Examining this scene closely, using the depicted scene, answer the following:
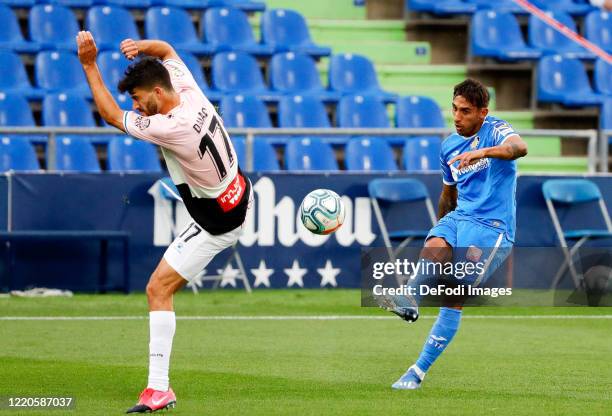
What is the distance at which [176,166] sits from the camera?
7727mm

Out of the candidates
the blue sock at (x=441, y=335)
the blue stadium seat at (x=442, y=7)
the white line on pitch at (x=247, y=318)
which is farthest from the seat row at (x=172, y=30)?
the blue sock at (x=441, y=335)

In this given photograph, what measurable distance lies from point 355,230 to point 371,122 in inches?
99.6

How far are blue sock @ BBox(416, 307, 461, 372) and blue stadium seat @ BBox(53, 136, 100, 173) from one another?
7529 millimetres

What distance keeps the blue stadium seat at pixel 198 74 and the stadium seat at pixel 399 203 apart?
2.98m

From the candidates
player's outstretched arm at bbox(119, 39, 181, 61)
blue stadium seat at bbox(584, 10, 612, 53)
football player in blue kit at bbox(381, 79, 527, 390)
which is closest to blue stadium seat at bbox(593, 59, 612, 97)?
blue stadium seat at bbox(584, 10, 612, 53)

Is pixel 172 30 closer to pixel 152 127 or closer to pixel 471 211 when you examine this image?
pixel 471 211

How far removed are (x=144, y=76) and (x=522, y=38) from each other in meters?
13.8

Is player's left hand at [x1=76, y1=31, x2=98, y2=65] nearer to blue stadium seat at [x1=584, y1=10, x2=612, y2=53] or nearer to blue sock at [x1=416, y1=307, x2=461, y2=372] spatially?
blue sock at [x1=416, y1=307, x2=461, y2=372]

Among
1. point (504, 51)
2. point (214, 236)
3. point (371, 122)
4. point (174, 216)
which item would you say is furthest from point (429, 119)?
point (214, 236)

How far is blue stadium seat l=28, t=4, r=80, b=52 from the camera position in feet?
56.6

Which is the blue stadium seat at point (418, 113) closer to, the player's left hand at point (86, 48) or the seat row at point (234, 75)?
the seat row at point (234, 75)

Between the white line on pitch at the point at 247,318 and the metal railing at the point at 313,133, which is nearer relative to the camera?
the white line on pitch at the point at 247,318

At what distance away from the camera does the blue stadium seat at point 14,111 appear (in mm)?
15750

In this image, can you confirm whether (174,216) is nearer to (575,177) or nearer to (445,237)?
(575,177)
